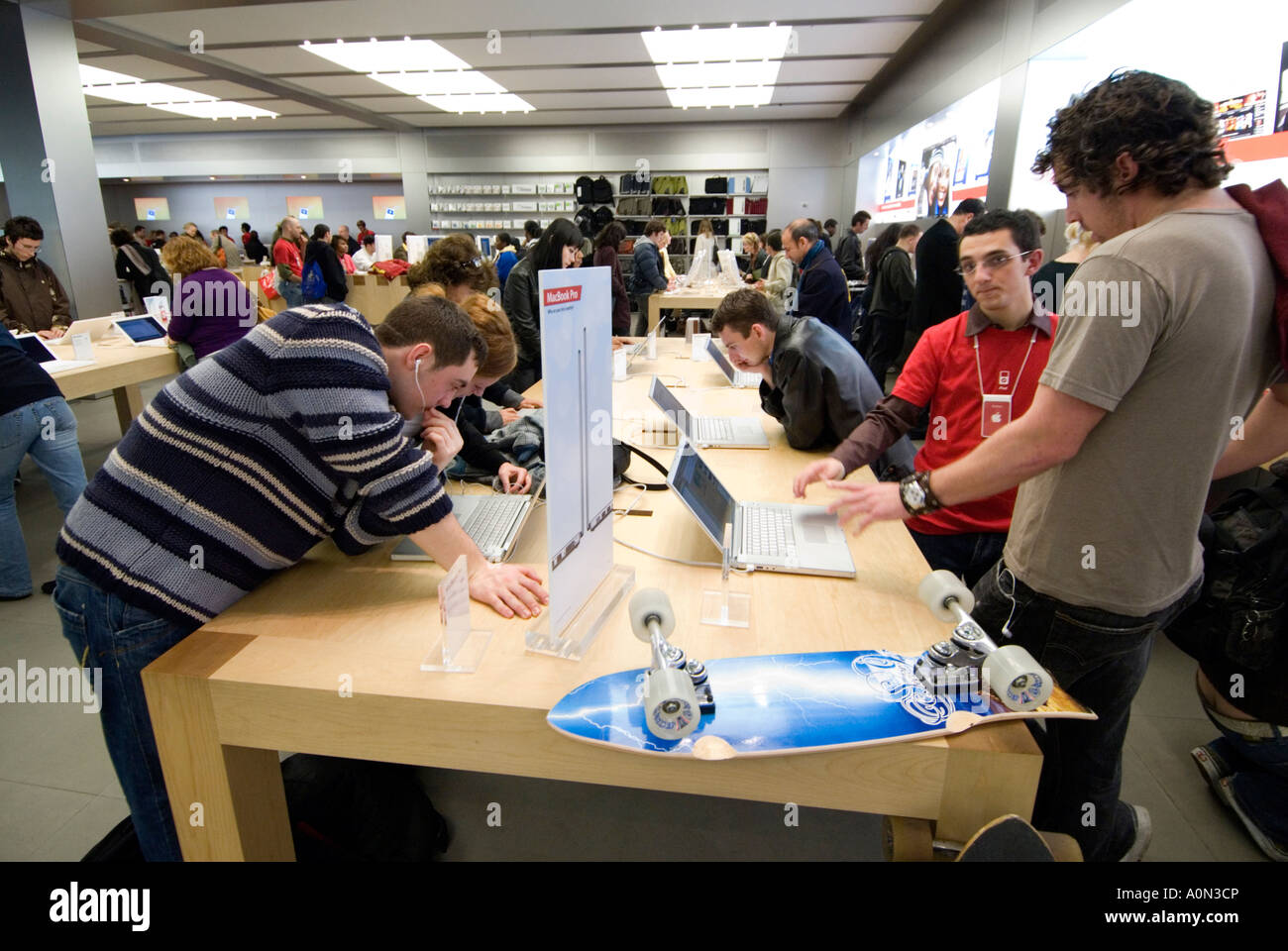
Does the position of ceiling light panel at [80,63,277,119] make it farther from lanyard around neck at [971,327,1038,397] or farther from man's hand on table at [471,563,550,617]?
lanyard around neck at [971,327,1038,397]

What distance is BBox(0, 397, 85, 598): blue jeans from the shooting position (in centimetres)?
280

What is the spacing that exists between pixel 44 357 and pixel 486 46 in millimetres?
5673

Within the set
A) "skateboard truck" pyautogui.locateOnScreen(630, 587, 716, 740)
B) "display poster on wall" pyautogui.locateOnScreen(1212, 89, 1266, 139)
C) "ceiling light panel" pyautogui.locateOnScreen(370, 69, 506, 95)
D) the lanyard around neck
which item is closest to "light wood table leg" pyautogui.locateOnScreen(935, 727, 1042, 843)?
"skateboard truck" pyautogui.locateOnScreen(630, 587, 716, 740)

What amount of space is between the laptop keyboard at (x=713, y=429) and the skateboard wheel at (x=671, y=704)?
1563 millimetres

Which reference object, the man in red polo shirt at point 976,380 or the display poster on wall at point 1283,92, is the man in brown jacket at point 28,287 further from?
the display poster on wall at point 1283,92

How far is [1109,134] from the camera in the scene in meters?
1.11

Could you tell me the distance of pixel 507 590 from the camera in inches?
52.4

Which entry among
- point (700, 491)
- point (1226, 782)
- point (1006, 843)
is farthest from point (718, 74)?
point (1006, 843)

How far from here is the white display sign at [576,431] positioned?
103 centimetres

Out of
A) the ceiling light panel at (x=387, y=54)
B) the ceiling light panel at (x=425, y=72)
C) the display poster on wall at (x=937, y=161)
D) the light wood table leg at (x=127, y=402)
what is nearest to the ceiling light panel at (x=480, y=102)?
the ceiling light panel at (x=425, y=72)

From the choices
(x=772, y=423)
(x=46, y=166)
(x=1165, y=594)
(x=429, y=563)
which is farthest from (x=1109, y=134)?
(x=46, y=166)

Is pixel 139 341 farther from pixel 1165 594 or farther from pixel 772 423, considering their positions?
pixel 1165 594

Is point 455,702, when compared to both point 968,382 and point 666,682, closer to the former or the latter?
point 666,682
